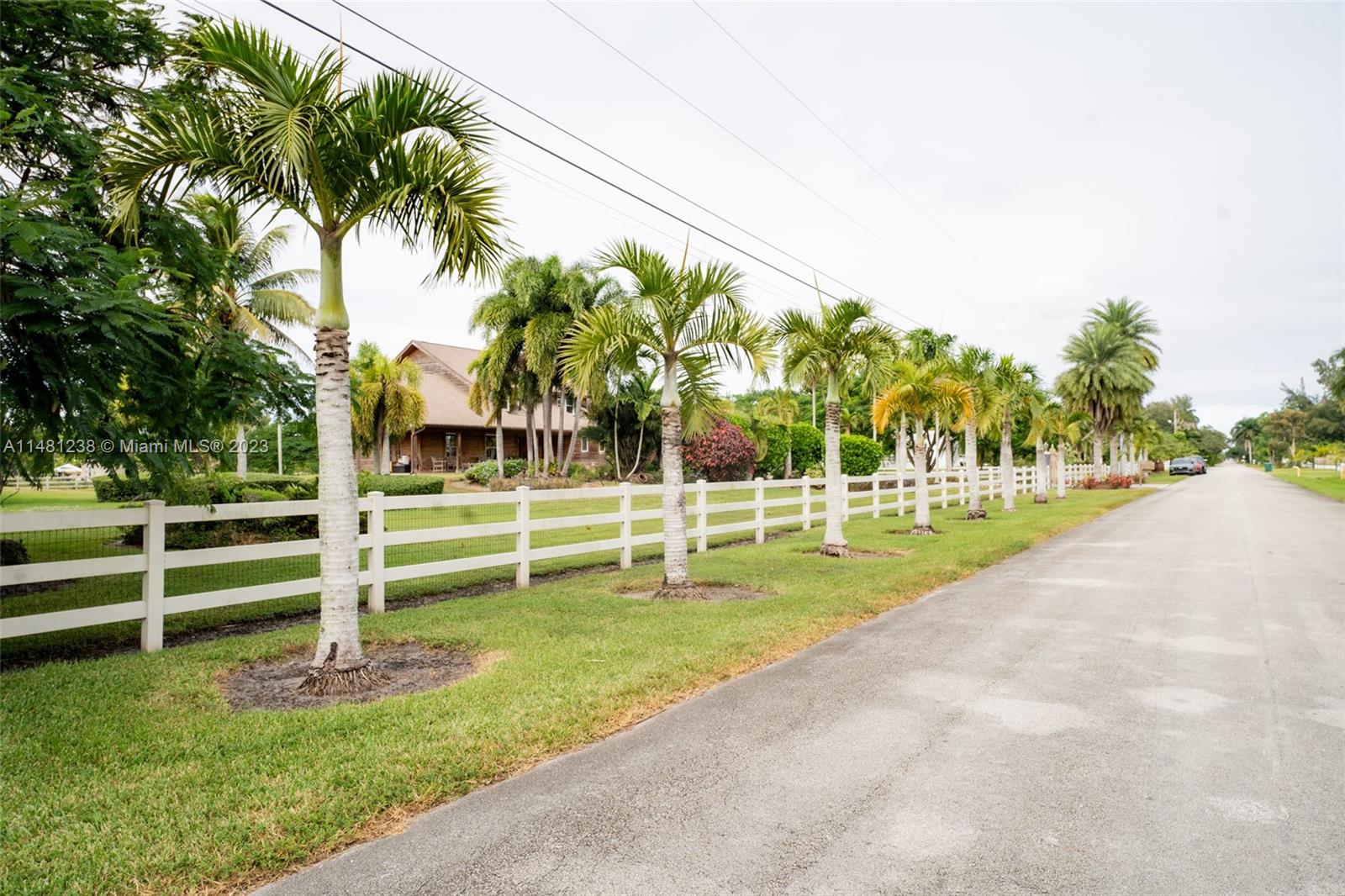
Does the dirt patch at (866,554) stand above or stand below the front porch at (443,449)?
below

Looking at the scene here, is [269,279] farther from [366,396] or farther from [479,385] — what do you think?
[479,385]

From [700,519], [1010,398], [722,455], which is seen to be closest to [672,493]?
[700,519]

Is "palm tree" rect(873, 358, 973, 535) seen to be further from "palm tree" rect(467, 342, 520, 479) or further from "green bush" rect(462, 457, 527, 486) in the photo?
"green bush" rect(462, 457, 527, 486)

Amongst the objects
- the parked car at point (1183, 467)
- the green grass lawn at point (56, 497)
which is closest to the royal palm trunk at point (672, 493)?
the green grass lawn at point (56, 497)

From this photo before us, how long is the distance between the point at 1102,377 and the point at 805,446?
63.1 feet

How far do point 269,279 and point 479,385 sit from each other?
29.7ft

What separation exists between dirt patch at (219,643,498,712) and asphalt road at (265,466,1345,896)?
1.87 m

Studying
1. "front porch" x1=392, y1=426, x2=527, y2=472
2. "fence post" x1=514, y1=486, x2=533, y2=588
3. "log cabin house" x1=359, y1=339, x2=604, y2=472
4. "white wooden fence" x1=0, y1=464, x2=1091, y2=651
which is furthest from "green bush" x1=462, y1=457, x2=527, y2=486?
"fence post" x1=514, y1=486, x2=533, y2=588

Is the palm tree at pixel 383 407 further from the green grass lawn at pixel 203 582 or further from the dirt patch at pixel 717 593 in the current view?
the dirt patch at pixel 717 593

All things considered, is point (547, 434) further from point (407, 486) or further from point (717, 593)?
point (717, 593)

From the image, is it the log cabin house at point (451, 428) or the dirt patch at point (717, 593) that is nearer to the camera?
the dirt patch at point (717, 593)

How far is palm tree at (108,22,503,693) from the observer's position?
5672 mm

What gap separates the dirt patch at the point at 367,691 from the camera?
555cm

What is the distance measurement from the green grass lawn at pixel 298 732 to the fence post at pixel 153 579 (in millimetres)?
292
